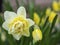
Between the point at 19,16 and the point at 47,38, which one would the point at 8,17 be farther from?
the point at 47,38

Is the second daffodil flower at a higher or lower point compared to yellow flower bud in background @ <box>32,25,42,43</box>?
higher

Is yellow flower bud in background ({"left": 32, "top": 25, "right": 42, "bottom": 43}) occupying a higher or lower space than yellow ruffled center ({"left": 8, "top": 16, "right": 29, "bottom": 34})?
lower

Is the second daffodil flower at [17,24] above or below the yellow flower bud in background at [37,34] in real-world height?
above

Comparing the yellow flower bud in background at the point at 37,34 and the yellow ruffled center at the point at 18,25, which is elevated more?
the yellow ruffled center at the point at 18,25

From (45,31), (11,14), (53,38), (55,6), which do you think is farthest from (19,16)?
(55,6)

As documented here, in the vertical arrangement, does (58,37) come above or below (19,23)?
below

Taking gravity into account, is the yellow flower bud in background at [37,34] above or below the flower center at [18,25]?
below

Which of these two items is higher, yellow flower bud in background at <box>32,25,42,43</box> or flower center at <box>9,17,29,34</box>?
flower center at <box>9,17,29,34</box>

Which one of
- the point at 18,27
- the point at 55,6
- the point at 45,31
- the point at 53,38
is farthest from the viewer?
the point at 55,6
